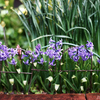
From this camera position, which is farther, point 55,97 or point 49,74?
point 49,74

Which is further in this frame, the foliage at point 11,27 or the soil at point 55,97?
the foliage at point 11,27

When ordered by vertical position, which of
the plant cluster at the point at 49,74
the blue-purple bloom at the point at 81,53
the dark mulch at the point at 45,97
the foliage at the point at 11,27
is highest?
the foliage at the point at 11,27

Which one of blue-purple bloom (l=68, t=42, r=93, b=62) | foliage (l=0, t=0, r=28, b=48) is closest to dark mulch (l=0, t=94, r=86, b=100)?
blue-purple bloom (l=68, t=42, r=93, b=62)

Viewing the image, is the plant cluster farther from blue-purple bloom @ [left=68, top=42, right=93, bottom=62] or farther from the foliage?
the foliage

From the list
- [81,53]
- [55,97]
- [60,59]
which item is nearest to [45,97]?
[55,97]

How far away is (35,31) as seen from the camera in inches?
89.0

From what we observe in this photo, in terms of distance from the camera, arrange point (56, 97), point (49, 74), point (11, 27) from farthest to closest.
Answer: point (11, 27) < point (49, 74) < point (56, 97)

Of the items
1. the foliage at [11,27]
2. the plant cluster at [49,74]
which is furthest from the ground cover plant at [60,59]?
the foliage at [11,27]

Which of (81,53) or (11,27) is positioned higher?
(11,27)

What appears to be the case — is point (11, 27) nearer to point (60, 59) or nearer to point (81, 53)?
point (60, 59)

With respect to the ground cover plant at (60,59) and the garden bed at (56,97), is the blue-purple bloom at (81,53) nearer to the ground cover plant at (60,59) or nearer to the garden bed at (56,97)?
the ground cover plant at (60,59)

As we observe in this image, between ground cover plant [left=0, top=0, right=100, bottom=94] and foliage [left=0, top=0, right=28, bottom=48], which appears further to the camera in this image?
foliage [left=0, top=0, right=28, bottom=48]

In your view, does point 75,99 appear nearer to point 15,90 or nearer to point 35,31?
point 15,90

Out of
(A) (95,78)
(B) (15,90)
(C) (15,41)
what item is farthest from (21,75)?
(C) (15,41)
